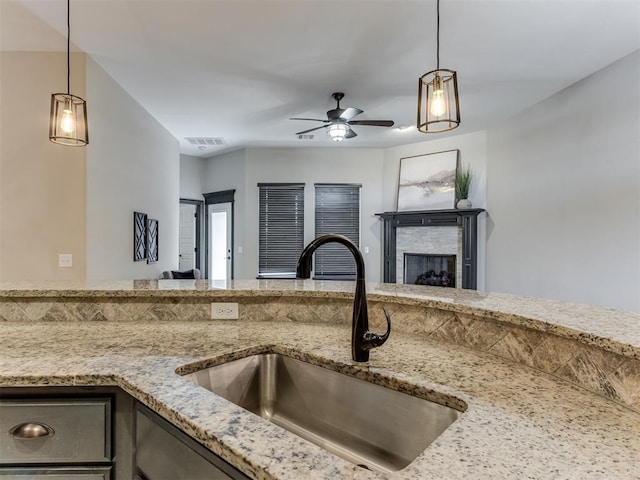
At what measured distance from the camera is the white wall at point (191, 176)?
654 cm

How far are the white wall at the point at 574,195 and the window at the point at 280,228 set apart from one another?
3.12 m

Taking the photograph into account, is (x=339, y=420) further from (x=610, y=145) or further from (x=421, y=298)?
(x=610, y=145)

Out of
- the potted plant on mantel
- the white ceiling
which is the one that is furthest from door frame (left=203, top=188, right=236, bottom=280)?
the potted plant on mantel

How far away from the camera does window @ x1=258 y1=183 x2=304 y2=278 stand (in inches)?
238

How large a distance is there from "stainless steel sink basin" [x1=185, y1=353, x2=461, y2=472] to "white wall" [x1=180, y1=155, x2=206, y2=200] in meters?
5.92

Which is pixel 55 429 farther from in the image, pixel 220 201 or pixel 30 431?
pixel 220 201

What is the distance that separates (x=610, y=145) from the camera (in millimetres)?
3129

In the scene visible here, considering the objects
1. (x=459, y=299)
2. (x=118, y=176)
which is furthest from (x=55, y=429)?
(x=118, y=176)

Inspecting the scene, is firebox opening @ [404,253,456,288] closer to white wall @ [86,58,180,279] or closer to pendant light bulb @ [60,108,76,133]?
white wall @ [86,58,180,279]

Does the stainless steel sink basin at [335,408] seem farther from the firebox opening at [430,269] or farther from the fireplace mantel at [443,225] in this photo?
the firebox opening at [430,269]

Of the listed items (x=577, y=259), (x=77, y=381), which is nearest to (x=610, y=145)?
(x=577, y=259)

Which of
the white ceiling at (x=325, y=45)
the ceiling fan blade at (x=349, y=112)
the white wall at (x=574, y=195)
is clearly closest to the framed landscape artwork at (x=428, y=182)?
the white wall at (x=574, y=195)

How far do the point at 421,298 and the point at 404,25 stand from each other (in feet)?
7.23

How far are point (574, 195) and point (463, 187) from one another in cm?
170
